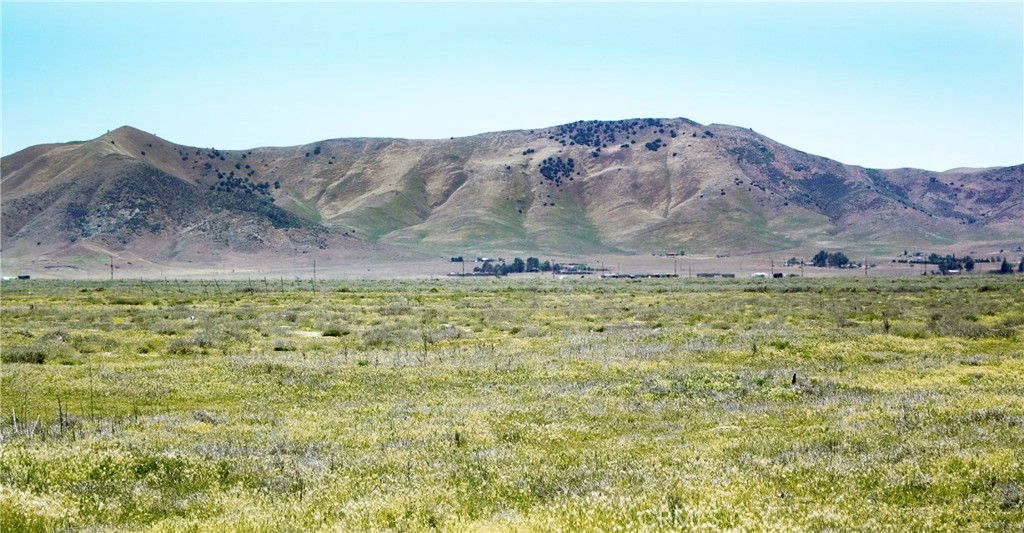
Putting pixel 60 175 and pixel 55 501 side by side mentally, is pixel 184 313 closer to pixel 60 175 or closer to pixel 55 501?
pixel 55 501

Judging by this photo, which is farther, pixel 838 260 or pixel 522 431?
pixel 838 260

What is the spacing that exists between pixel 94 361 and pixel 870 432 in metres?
25.1

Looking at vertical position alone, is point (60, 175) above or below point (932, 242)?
above

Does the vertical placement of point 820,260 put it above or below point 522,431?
below

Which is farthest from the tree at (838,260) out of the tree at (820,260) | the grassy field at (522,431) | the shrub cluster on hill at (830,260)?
the grassy field at (522,431)

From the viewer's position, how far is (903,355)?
27.4 m

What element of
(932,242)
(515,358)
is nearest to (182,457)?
(515,358)

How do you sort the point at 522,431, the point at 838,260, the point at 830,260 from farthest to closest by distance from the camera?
1. the point at 830,260
2. the point at 838,260
3. the point at 522,431

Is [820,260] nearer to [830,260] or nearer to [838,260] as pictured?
[830,260]

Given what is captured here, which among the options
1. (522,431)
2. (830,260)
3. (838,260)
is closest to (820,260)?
(830,260)

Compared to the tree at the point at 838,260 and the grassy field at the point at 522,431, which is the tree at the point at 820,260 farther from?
the grassy field at the point at 522,431

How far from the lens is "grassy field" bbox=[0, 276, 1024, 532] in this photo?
1060 centimetres

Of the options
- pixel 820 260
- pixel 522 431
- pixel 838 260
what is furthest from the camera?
pixel 820 260

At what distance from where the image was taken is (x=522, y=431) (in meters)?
16.4
